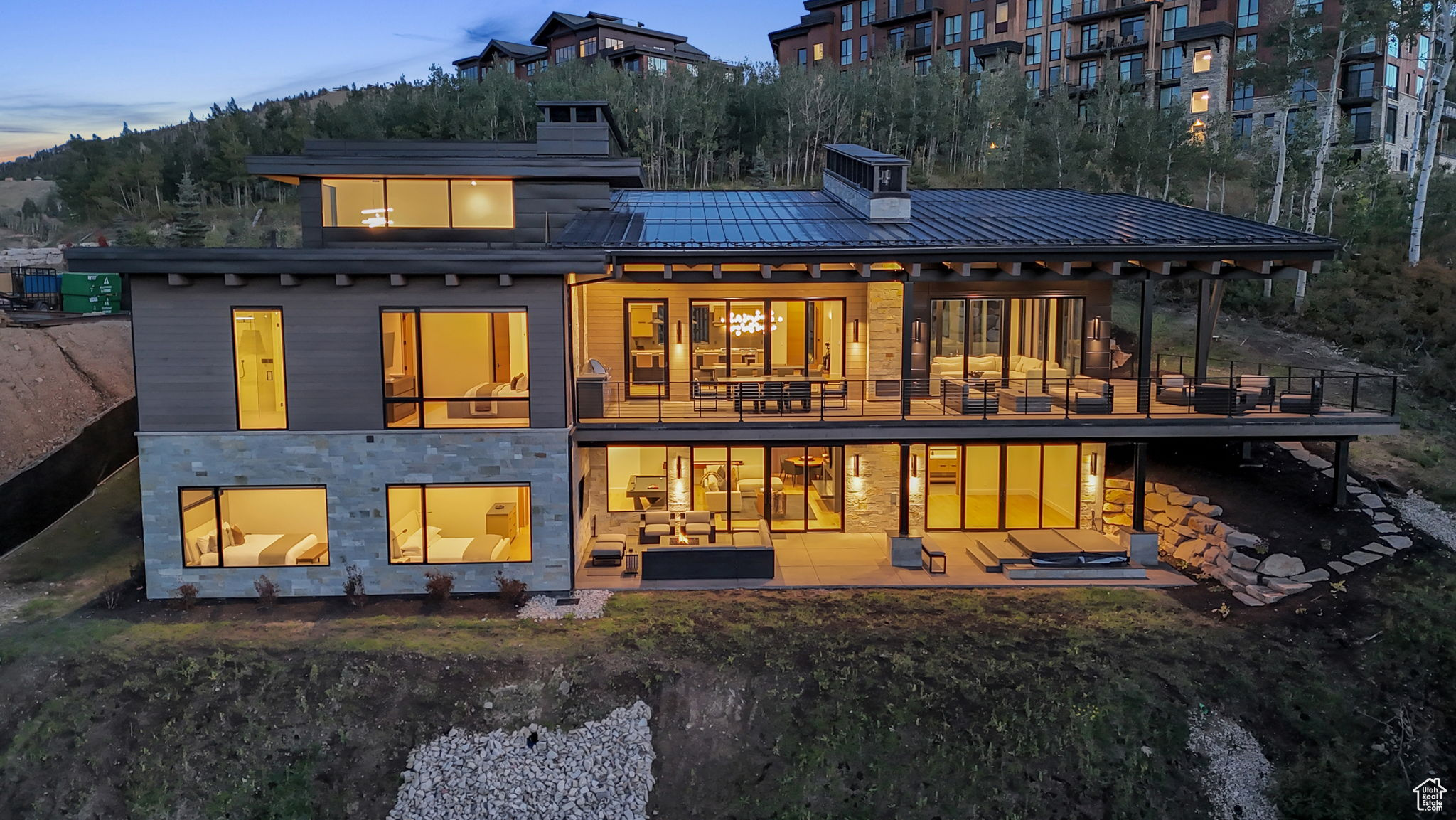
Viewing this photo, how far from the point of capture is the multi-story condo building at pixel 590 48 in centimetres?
6419

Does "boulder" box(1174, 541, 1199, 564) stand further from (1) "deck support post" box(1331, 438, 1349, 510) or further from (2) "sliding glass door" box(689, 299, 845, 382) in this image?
Result: (2) "sliding glass door" box(689, 299, 845, 382)

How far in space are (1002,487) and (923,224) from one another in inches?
228

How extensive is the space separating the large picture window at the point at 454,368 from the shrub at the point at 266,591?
11.2 ft

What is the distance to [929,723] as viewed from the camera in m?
11.7

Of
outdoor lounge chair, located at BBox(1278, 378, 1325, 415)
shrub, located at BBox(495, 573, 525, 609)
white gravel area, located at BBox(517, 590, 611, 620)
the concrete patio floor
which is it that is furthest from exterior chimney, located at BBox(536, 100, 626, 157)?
outdoor lounge chair, located at BBox(1278, 378, 1325, 415)

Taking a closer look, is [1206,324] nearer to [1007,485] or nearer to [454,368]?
[1007,485]

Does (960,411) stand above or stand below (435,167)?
below

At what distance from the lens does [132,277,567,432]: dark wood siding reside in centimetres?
1447

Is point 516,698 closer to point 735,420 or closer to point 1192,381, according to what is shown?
point 735,420

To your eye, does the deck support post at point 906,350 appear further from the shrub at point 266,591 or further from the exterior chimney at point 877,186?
the shrub at point 266,591

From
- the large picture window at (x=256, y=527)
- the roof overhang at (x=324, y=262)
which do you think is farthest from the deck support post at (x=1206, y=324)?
the large picture window at (x=256, y=527)

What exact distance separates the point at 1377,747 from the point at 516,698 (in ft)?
37.8

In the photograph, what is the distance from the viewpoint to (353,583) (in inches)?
595

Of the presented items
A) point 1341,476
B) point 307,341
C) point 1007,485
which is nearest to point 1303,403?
point 1341,476
